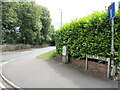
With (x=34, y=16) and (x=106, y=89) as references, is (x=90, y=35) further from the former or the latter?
(x=34, y=16)

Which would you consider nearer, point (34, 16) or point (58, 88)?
point (58, 88)

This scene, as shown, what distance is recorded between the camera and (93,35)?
18.7 ft

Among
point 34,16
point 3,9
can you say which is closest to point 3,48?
point 3,9

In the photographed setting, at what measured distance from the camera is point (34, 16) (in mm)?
26922

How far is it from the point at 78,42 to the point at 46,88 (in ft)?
11.9

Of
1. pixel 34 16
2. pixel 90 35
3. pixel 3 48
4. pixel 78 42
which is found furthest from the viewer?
pixel 34 16

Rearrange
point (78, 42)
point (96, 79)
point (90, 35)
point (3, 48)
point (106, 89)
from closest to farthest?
point (106, 89), point (96, 79), point (90, 35), point (78, 42), point (3, 48)

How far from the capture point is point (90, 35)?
5.86 metres

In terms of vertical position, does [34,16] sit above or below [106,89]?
above

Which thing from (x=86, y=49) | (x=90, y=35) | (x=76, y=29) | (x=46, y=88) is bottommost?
(x=46, y=88)

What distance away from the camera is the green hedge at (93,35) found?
5055mm

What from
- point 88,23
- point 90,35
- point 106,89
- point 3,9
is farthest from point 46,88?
point 3,9

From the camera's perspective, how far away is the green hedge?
506 cm

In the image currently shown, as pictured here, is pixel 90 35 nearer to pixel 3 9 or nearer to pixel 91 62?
pixel 91 62
